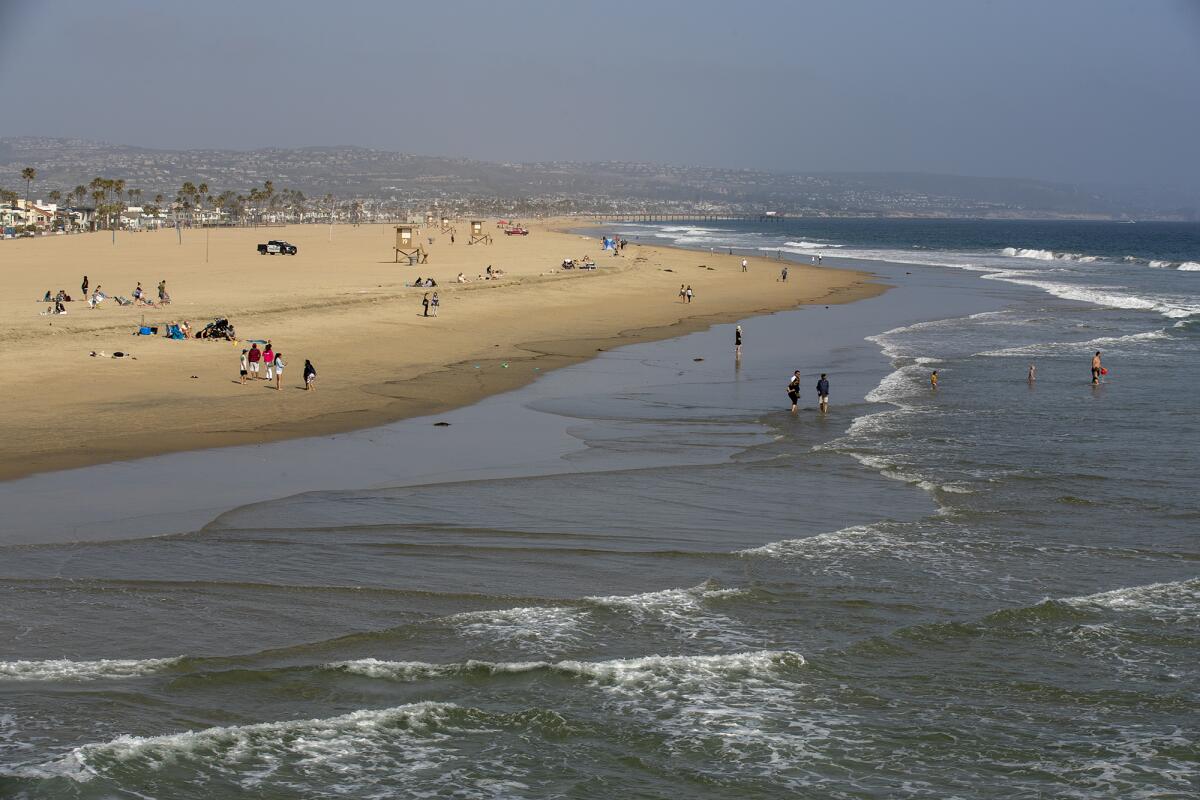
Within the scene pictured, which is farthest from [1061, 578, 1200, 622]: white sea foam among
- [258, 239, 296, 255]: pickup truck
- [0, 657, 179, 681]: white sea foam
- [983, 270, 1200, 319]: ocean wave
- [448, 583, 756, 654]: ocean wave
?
[258, 239, 296, 255]: pickup truck

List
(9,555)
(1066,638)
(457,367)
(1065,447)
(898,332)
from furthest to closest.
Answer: (898,332)
(457,367)
(1065,447)
(9,555)
(1066,638)

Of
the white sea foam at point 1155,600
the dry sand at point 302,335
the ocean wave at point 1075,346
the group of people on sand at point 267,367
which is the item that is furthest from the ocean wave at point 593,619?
the ocean wave at point 1075,346

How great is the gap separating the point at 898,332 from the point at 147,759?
4112 cm

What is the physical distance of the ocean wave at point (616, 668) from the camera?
1214cm

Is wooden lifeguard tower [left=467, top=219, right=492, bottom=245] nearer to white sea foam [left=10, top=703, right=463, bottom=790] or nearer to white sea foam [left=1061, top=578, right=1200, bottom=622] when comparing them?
white sea foam [left=1061, top=578, right=1200, bottom=622]

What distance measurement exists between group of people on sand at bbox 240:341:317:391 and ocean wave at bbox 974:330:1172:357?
2260 centimetres

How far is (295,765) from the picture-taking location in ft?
33.7

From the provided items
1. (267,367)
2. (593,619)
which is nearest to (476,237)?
(267,367)

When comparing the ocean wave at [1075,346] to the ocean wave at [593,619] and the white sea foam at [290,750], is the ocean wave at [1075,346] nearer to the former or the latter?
the ocean wave at [593,619]

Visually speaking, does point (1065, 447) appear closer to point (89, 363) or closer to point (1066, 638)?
point (1066, 638)

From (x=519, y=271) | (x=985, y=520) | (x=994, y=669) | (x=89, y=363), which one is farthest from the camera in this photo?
(x=519, y=271)

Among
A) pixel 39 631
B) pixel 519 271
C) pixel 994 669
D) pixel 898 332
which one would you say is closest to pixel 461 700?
pixel 39 631

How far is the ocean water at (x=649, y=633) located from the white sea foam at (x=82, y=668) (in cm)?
4

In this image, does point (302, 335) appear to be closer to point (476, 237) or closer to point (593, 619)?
point (593, 619)
